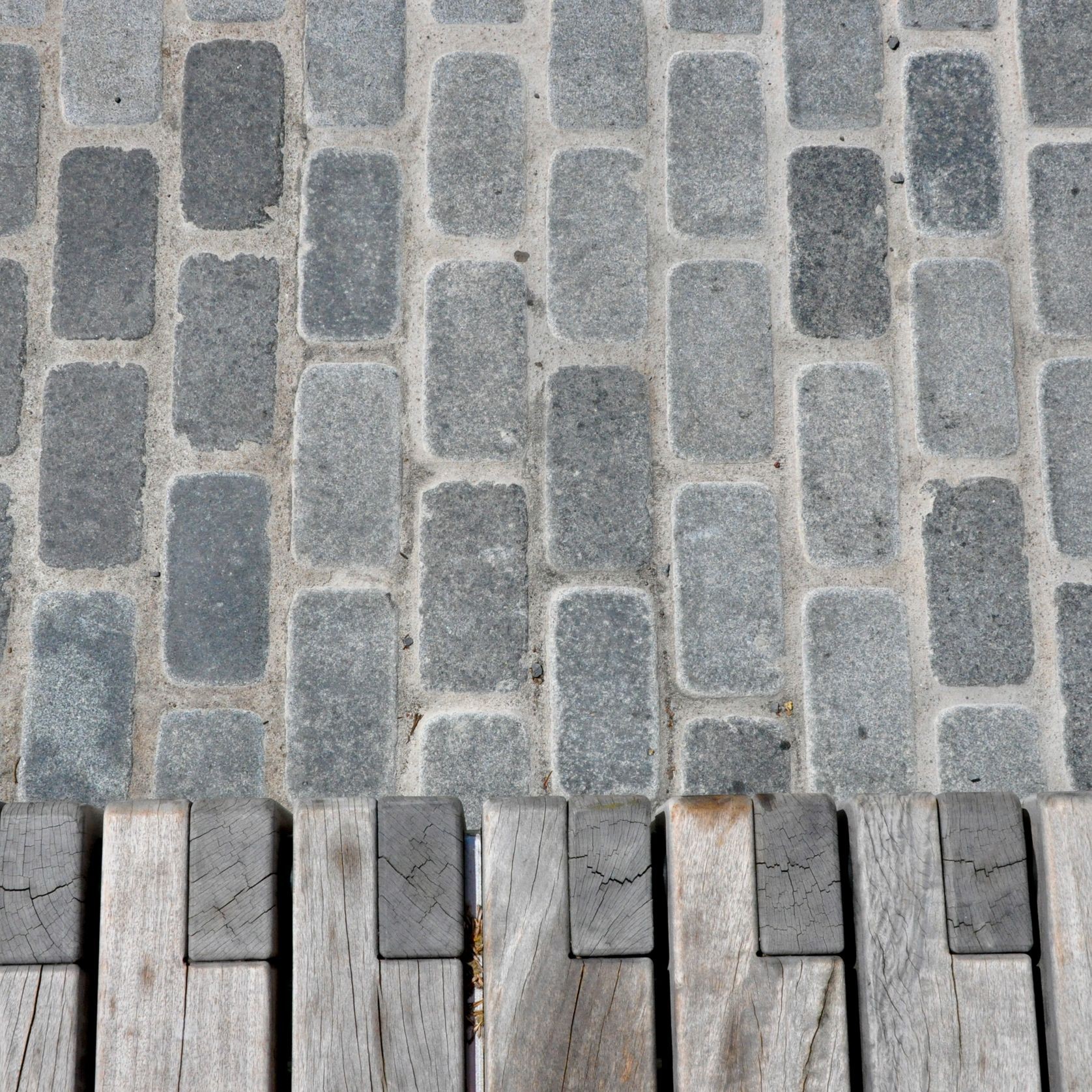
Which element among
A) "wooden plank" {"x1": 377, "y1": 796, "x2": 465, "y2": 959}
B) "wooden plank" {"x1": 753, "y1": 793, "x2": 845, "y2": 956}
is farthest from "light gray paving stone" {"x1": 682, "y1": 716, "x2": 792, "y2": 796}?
"wooden plank" {"x1": 377, "y1": 796, "x2": 465, "y2": 959}

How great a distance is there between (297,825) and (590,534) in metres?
1.01

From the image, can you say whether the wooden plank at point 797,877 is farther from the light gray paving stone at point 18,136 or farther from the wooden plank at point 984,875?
the light gray paving stone at point 18,136

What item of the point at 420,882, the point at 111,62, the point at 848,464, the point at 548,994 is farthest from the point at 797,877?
the point at 111,62

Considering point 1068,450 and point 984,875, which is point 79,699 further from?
point 1068,450

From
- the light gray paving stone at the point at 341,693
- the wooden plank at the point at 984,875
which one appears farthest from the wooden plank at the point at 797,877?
the light gray paving stone at the point at 341,693

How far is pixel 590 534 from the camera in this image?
98.1 inches

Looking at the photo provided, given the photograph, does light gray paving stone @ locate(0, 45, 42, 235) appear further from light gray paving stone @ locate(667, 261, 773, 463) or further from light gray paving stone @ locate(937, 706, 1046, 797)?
light gray paving stone @ locate(937, 706, 1046, 797)

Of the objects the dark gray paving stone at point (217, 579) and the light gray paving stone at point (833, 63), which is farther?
the light gray paving stone at point (833, 63)

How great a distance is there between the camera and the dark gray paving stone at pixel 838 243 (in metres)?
2.56

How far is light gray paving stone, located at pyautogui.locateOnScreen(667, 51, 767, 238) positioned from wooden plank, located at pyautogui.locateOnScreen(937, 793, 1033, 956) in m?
1.41

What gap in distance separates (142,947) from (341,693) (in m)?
0.82

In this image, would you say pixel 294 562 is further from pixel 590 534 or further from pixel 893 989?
pixel 893 989

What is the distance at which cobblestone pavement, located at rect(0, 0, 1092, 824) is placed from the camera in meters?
2.45

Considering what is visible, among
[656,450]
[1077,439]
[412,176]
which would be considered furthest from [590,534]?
[1077,439]
